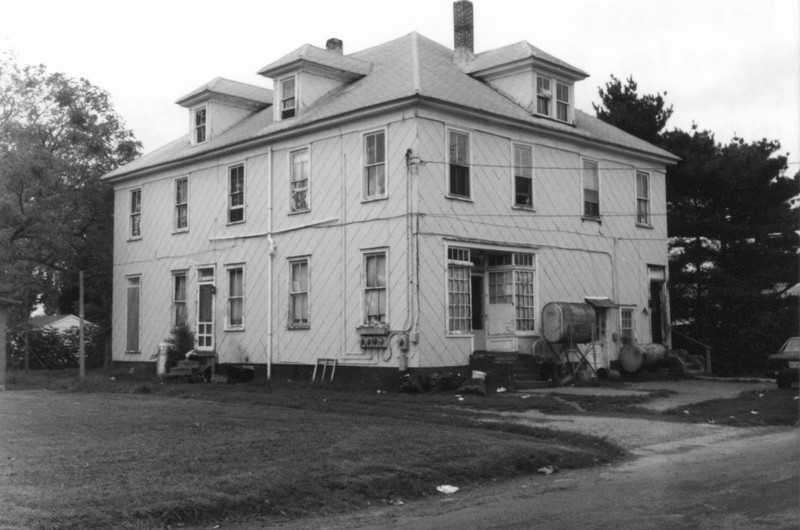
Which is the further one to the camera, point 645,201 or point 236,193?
point 645,201

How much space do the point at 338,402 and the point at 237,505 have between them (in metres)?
10.4

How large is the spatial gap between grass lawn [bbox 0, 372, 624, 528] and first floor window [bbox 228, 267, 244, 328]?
32.3ft

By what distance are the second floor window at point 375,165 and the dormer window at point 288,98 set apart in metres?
3.85

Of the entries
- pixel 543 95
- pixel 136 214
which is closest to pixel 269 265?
pixel 136 214

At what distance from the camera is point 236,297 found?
27750mm

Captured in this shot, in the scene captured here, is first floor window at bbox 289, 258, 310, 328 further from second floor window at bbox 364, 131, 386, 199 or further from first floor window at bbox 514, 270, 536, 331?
first floor window at bbox 514, 270, 536, 331

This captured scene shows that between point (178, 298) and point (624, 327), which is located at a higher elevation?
point (178, 298)

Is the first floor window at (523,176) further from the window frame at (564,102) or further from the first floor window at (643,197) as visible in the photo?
the first floor window at (643,197)

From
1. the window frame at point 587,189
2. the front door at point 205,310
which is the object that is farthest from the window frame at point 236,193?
the window frame at point 587,189

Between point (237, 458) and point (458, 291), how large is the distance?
44.0 feet

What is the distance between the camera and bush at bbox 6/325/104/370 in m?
39.1

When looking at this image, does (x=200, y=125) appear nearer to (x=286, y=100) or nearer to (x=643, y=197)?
(x=286, y=100)

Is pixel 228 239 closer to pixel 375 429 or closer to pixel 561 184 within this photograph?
pixel 561 184

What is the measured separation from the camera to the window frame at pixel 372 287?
2292 cm
